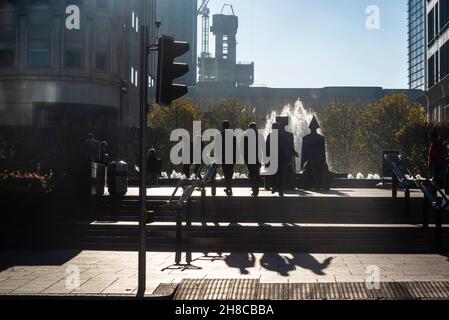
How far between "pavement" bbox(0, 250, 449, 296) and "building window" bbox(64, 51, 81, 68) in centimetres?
4160

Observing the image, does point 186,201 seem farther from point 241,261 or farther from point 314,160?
point 314,160

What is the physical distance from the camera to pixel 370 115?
249 feet

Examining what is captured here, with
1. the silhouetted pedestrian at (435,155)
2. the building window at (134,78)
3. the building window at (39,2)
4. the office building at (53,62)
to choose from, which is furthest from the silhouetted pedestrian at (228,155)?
the building window at (134,78)

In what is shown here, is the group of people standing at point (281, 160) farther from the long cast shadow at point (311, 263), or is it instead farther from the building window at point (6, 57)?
the building window at point (6, 57)

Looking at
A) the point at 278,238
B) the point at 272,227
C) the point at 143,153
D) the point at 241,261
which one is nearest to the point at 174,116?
the point at 272,227

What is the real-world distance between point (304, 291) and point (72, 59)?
47.7 metres

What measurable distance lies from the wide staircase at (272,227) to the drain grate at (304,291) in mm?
4467

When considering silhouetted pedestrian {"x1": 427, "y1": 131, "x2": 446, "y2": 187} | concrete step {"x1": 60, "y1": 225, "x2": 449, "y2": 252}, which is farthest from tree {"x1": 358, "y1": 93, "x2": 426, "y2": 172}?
concrete step {"x1": 60, "y1": 225, "x2": 449, "y2": 252}

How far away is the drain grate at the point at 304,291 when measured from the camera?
9.43 meters

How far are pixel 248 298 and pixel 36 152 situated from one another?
38.2 meters

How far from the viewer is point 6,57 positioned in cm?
5481

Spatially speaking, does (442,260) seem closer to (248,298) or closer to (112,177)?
(248,298)

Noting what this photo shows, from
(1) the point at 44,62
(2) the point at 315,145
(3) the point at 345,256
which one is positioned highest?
(1) the point at 44,62
